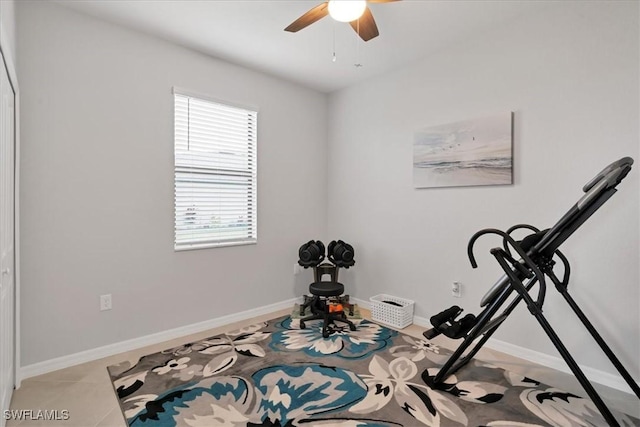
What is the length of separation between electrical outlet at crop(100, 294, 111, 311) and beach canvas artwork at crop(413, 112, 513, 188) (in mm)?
2885

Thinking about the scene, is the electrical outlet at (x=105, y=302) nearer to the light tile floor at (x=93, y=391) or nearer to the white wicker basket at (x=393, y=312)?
the light tile floor at (x=93, y=391)

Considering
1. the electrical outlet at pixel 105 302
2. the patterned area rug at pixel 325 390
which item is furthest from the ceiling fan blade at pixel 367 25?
the electrical outlet at pixel 105 302

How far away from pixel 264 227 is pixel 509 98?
102 inches

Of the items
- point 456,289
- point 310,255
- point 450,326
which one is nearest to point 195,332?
point 310,255

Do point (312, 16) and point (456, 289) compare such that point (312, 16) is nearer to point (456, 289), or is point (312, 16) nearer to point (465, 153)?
point (465, 153)

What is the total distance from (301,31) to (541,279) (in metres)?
2.49

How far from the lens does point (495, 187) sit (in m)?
2.80

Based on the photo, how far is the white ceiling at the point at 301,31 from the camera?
8.01 feet

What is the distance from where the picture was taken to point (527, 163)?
2.61 m

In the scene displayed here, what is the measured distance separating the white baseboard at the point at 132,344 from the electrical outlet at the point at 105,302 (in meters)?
0.30

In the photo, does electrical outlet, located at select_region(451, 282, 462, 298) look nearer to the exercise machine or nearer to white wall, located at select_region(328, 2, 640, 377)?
white wall, located at select_region(328, 2, 640, 377)

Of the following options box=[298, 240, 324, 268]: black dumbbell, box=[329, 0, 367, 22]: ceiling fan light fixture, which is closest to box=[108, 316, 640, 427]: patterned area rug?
box=[298, 240, 324, 268]: black dumbbell

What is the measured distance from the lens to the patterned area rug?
6.15 ft

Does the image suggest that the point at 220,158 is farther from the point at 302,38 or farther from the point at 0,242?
the point at 0,242
